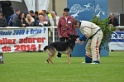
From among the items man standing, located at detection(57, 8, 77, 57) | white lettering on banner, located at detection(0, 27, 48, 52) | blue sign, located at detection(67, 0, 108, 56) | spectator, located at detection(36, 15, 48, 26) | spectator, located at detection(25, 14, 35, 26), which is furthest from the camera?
spectator, located at detection(25, 14, 35, 26)

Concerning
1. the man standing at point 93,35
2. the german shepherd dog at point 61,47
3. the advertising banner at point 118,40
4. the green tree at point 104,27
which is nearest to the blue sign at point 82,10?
the green tree at point 104,27

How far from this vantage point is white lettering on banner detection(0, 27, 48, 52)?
29344 millimetres

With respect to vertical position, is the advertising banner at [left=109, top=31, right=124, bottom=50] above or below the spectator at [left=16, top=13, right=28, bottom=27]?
below

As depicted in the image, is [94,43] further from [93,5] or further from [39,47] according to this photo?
[39,47]

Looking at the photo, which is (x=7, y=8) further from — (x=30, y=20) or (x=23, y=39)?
(x=23, y=39)

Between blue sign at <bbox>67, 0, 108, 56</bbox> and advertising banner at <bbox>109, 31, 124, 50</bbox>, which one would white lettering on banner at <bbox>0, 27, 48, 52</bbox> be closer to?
advertising banner at <bbox>109, 31, 124, 50</bbox>

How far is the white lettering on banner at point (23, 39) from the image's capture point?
29.3 metres

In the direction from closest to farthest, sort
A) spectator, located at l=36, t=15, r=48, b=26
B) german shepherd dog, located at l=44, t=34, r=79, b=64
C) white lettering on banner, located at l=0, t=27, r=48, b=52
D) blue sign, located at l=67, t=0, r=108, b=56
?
1. german shepherd dog, located at l=44, t=34, r=79, b=64
2. blue sign, located at l=67, t=0, r=108, b=56
3. white lettering on banner, located at l=0, t=27, r=48, b=52
4. spectator, located at l=36, t=15, r=48, b=26

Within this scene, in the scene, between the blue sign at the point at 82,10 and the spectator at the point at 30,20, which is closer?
the blue sign at the point at 82,10

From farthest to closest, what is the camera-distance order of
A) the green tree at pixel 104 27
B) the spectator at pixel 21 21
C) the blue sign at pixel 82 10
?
1. the spectator at pixel 21 21
2. the blue sign at pixel 82 10
3. the green tree at pixel 104 27

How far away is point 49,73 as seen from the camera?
15.8 meters

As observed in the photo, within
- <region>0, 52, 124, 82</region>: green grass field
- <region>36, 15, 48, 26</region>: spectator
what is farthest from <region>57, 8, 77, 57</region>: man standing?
<region>0, 52, 124, 82</region>: green grass field

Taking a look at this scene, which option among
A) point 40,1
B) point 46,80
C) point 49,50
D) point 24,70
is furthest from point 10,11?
point 46,80

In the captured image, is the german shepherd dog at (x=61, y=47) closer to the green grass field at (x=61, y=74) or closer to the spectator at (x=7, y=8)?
the green grass field at (x=61, y=74)
